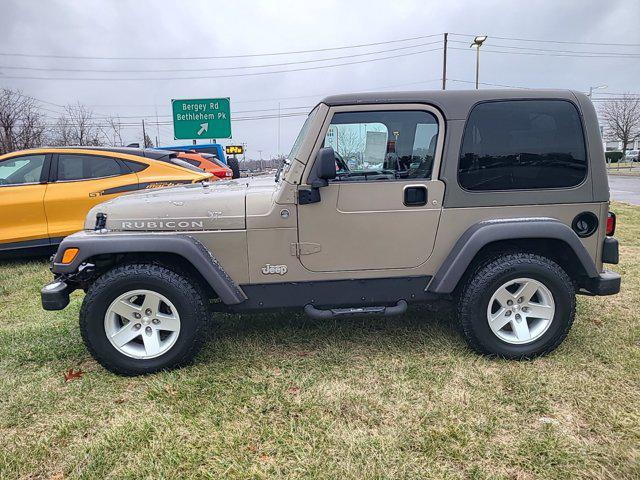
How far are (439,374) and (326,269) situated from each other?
1.06 metres

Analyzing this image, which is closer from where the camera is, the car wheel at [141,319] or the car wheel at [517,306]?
the car wheel at [141,319]

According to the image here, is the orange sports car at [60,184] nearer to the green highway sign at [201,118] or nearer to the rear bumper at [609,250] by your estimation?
the rear bumper at [609,250]

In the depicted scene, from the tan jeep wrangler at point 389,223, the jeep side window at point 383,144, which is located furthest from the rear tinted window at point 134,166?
the jeep side window at point 383,144

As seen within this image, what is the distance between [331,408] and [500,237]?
1.61 metres

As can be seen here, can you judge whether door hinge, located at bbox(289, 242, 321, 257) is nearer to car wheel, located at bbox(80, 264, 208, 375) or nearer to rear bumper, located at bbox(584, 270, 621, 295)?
car wheel, located at bbox(80, 264, 208, 375)

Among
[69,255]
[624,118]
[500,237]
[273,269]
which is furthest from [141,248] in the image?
[624,118]

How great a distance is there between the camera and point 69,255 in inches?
115

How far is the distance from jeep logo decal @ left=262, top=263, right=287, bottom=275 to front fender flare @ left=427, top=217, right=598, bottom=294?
1112mm

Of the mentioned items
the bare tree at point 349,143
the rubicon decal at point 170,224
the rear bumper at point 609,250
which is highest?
the bare tree at point 349,143

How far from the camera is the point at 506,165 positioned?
3.08 m

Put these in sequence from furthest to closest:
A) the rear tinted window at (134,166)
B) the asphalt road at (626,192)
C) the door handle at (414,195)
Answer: the asphalt road at (626,192)
the rear tinted window at (134,166)
the door handle at (414,195)

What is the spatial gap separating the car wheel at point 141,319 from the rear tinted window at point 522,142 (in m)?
2.12

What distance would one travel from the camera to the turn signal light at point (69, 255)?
293cm

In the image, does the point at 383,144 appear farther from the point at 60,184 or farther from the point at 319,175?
the point at 60,184
